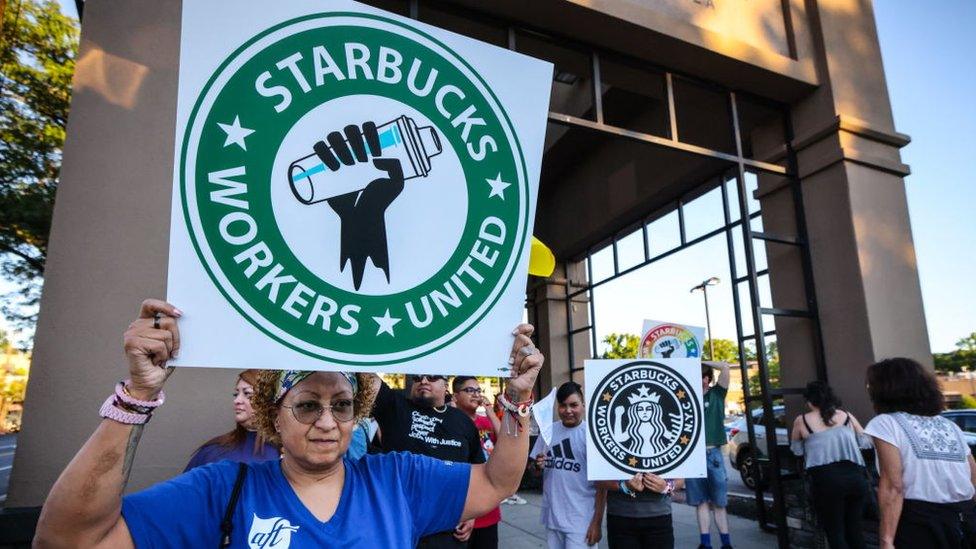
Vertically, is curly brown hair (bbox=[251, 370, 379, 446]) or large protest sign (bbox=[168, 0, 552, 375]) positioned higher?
large protest sign (bbox=[168, 0, 552, 375])

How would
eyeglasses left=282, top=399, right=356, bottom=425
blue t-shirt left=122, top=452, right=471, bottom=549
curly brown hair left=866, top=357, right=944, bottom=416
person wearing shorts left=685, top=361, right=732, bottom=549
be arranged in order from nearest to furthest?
blue t-shirt left=122, top=452, right=471, bottom=549 → eyeglasses left=282, top=399, right=356, bottom=425 → curly brown hair left=866, top=357, right=944, bottom=416 → person wearing shorts left=685, top=361, right=732, bottom=549

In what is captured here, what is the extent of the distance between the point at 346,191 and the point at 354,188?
0.02 metres

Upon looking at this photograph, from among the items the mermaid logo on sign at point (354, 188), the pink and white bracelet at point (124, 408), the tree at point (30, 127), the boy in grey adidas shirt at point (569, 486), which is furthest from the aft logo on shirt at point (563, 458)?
the tree at point (30, 127)

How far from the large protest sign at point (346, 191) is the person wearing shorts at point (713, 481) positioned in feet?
16.5

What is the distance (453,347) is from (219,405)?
3.08 m

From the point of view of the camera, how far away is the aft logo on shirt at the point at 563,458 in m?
3.95

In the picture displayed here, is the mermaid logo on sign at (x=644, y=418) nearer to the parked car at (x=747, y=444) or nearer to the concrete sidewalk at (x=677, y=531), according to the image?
the concrete sidewalk at (x=677, y=531)

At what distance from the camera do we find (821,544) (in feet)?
17.1

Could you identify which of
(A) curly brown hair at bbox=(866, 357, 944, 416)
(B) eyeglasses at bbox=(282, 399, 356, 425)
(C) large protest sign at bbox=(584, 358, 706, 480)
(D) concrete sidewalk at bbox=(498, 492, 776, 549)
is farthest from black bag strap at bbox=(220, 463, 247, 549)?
(D) concrete sidewalk at bbox=(498, 492, 776, 549)

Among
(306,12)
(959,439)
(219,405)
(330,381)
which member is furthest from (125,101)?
(959,439)

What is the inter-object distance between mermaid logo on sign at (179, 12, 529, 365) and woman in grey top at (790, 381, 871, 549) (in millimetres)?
4431

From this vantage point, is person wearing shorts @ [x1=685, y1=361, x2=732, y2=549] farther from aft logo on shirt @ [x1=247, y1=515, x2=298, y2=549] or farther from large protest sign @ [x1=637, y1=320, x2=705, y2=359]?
aft logo on shirt @ [x1=247, y1=515, x2=298, y2=549]

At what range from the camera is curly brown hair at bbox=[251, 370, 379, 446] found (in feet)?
5.39

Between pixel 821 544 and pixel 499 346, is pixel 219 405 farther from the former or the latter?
pixel 821 544
